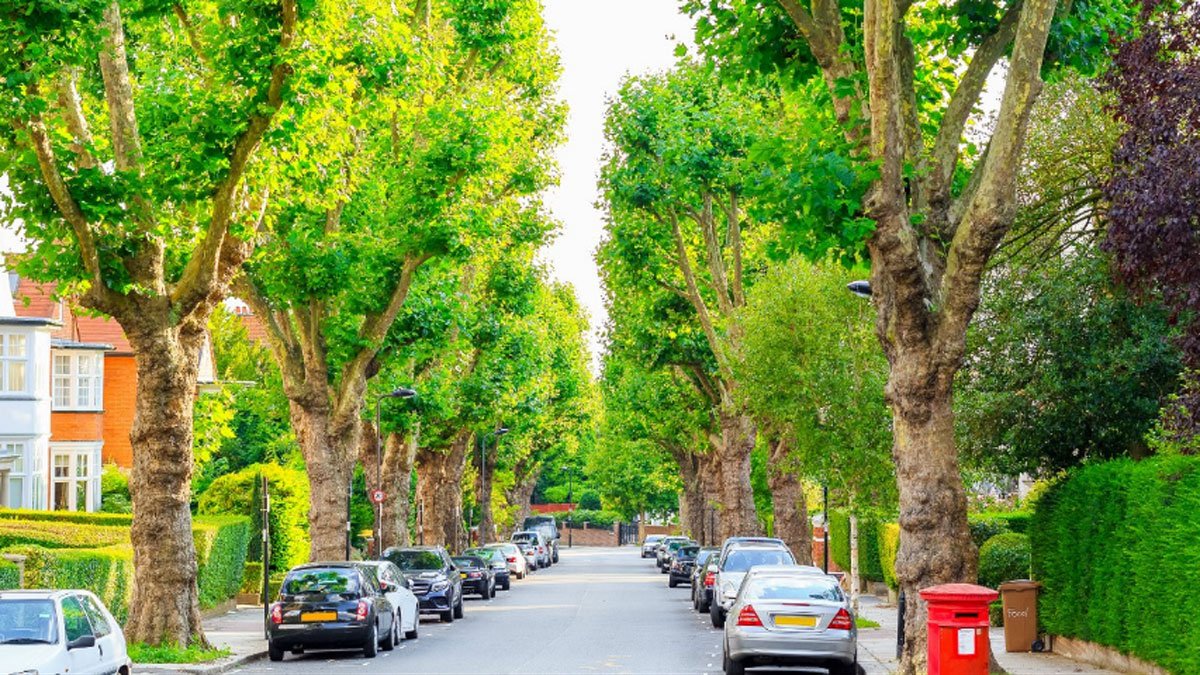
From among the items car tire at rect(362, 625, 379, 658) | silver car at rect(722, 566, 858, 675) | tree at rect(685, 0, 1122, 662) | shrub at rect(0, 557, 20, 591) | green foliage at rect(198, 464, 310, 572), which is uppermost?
tree at rect(685, 0, 1122, 662)

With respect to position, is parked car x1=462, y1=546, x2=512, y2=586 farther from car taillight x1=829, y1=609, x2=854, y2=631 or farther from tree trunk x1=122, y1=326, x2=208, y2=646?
car taillight x1=829, y1=609, x2=854, y2=631

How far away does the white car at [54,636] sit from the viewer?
15133 mm

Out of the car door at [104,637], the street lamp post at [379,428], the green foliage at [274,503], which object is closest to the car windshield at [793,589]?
the car door at [104,637]

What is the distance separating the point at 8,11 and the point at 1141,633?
15168 millimetres

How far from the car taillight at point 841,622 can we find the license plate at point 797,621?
255 millimetres

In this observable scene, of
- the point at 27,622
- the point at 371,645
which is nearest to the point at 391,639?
the point at 371,645

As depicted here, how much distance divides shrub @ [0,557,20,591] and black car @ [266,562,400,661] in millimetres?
4175

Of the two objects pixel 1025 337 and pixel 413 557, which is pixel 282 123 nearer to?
pixel 1025 337

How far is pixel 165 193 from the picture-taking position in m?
24.0

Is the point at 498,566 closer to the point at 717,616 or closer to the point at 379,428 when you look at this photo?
the point at 379,428

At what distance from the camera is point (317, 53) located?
22.8 m

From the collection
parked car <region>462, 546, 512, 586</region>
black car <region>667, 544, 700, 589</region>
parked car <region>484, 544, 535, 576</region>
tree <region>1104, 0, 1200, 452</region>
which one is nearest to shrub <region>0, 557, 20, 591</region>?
tree <region>1104, 0, 1200, 452</region>

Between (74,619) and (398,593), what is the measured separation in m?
14.7

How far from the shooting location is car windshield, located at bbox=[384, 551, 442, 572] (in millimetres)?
38969
